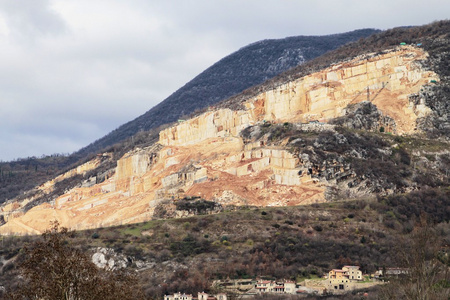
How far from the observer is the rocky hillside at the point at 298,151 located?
235ft

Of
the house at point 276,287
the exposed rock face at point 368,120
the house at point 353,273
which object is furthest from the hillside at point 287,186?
the house at point 276,287

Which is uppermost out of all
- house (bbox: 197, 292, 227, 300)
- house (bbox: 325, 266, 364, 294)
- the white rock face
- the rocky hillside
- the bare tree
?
the rocky hillside

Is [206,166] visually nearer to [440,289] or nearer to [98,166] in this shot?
[98,166]

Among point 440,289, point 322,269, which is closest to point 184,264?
point 322,269

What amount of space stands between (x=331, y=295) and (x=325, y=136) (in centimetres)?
3088

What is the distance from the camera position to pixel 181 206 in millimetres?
72188

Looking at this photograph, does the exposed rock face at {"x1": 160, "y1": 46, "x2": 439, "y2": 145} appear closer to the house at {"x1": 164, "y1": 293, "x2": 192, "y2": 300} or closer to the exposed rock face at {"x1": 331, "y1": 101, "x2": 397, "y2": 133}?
the exposed rock face at {"x1": 331, "y1": 101, "x2": 397, "y2": 133}

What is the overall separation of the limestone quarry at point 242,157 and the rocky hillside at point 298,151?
150mm

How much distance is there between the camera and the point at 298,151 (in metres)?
73.2

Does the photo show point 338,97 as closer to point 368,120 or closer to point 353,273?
point 368,120

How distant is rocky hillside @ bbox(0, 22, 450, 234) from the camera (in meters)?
71.6

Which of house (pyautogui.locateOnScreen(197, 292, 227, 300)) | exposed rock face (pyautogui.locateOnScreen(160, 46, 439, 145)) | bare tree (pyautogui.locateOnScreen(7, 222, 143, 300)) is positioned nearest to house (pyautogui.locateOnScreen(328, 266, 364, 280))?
house (pyautogui.locateOnScreen(197, 292, 227, 300))

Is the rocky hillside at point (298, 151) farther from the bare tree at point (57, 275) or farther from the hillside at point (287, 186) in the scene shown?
the bare tree at point (57, 275)

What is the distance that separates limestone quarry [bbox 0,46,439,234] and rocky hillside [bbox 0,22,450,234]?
150mm
